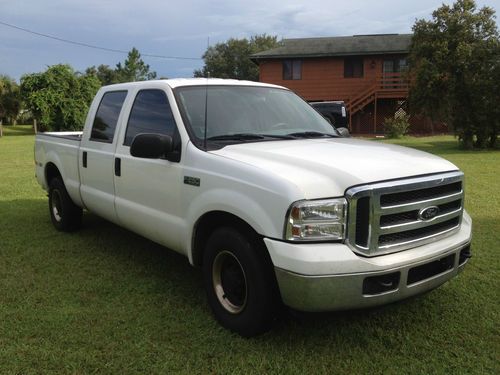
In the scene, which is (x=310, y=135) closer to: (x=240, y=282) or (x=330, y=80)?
(x=240, y=282)

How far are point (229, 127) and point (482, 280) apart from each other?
8.90ft

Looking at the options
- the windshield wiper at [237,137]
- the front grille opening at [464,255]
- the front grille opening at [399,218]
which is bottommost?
the front grille opening at [464,255]

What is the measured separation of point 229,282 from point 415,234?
52.0 inches

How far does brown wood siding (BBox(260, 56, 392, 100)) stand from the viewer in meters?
33.2

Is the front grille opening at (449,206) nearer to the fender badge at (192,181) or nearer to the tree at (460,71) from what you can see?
the fender badge at (192,181)

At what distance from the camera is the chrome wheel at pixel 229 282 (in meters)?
3.46

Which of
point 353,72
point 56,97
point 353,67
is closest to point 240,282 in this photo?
point 353,72

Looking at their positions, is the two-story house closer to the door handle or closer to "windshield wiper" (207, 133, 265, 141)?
the door handle

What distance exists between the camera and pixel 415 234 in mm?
3225

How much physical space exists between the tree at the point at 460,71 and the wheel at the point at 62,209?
677 inches

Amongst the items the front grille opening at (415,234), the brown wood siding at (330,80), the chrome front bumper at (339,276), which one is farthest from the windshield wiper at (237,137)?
the brown wood siding at (330,80)

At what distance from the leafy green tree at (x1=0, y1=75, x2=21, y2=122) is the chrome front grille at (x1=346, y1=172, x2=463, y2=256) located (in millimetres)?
44776

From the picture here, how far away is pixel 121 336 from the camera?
3506mm

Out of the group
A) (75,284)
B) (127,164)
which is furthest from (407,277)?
(75,284)
